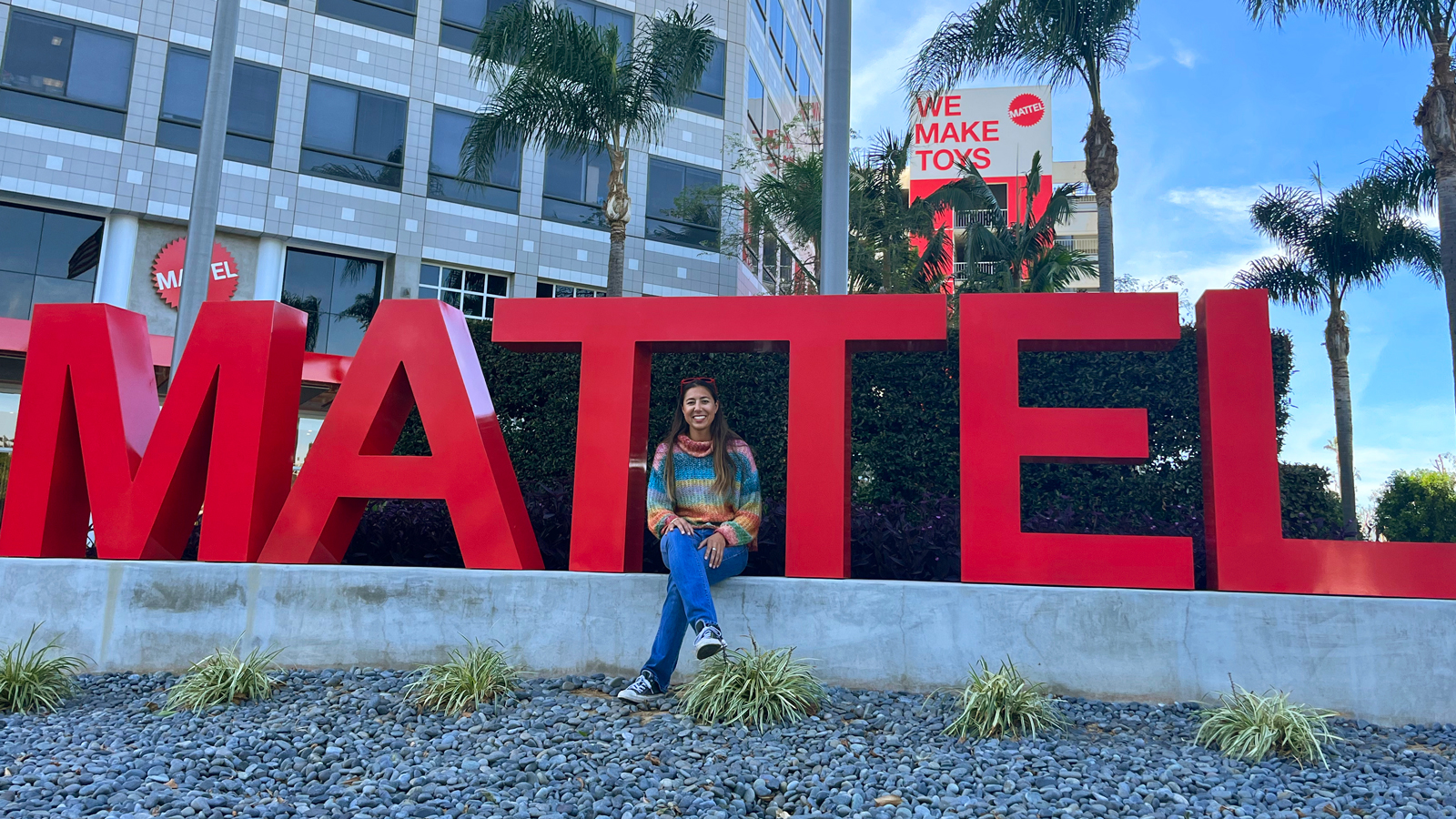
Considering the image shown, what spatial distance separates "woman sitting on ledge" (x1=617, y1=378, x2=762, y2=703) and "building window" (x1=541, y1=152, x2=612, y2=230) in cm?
1647

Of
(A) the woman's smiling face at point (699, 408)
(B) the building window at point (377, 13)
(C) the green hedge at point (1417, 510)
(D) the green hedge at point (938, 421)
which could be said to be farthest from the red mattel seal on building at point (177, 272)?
(C) the green hedge at point (1417, 510)

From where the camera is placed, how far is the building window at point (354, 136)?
19.0 meters

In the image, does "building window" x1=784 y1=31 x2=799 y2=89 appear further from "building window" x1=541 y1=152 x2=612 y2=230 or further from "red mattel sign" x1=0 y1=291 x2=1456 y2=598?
"red mattel sign" x1=0 y1=291 x2=1456 y2=598

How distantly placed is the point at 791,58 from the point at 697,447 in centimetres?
2834

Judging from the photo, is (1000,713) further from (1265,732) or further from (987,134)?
(987,134)

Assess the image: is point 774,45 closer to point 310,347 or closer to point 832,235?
point 310,347

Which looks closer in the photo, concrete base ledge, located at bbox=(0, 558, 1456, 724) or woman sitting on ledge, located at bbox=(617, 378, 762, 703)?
woman sitting on ledge, located at bbox=(617, 378, 762, 703)

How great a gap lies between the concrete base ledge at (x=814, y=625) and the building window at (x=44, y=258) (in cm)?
1446

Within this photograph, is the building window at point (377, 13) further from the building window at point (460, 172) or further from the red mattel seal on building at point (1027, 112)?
the red mattel seal on building at point (1027, 112)

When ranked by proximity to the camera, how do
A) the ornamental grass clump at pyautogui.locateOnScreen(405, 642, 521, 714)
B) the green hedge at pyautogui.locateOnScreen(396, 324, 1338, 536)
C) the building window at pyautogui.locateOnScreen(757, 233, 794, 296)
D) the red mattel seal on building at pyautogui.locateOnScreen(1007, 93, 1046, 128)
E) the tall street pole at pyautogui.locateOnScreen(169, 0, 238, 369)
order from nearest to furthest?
1. the ornamental grass clump at pyautogui.locateOnScreen(405, 642, 521, 714)
2. the green hedge at pyautogui.locateOnScreen(396, 324, 1338, 536)
3. the tall street pole at pyautogui.locateOnScreen(169, 0, 238, 369)
4. the building window at pyautogui.locateOnScreen(757, 233, 794, 296)
5. the red mattel seal on building at pyautogui.locateOnScreen(1007, 93, 1046, 128)

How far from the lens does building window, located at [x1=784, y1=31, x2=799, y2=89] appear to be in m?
29.8

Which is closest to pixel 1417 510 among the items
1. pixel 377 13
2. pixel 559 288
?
pixel 559 288

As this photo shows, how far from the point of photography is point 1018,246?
73.0 ft

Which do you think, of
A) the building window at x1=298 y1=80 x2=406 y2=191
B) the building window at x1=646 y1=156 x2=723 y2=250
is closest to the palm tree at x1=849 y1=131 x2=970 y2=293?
the building window at x1=646 y1=156 x2=723 y2=250
